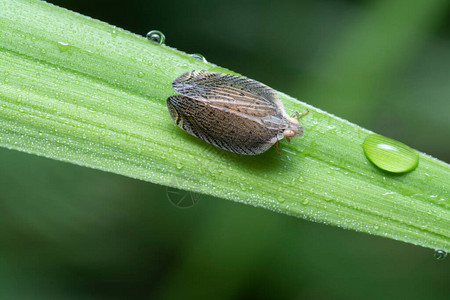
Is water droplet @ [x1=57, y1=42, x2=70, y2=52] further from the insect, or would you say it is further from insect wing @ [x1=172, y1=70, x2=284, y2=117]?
insect wing @ [x1=172, y1=70, x2=284, y2=117]

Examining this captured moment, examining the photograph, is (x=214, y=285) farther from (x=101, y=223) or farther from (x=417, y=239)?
(x=417, y=239)

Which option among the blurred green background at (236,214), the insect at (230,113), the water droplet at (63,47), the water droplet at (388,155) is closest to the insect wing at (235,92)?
the insect at (230,113)

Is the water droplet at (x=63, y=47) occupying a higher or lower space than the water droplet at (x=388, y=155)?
lower

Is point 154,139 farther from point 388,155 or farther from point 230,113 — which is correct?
point 388,155

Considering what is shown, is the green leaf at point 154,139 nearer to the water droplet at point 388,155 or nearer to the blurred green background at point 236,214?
the water droplet at point 388,155

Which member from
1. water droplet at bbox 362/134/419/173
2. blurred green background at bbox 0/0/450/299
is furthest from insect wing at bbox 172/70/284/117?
blurred green background at bbox 0/0/450/299

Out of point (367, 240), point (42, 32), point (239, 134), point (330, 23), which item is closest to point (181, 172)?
point (239, 134)
